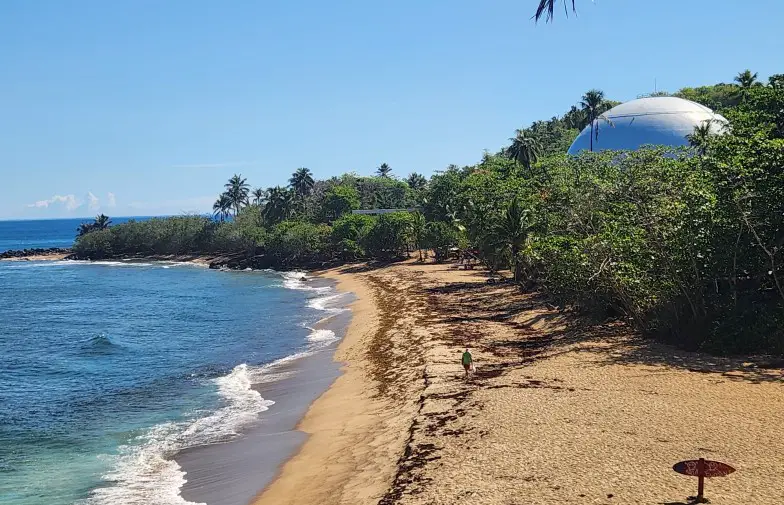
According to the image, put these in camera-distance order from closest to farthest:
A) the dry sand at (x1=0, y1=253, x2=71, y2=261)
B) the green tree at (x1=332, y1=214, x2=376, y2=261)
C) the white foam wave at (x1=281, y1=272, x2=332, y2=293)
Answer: the white foam wave at (x1=281, y1=272, x2=332, y2=293) → the green tree at (x1=332, y1=214, x2=376, y2=261) → the dry sand at (x1=0, y1=253, x2=71, y2=261)

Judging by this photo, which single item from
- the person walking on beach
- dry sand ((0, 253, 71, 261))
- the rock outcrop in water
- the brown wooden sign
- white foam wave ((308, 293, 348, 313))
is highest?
the rock outcrop in water

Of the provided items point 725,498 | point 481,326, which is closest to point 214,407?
point 481,326

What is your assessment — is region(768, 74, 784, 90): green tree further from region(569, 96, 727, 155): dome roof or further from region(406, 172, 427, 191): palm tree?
region(406, 172, 427, 191): palm tree

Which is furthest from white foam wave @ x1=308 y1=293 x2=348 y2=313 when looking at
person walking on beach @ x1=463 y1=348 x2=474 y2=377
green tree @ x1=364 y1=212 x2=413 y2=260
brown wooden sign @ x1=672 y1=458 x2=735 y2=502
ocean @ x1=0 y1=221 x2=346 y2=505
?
brown wooden sign @ x1=672 y1=458 x2=735 y2=502

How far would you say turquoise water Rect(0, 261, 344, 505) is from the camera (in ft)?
53.0

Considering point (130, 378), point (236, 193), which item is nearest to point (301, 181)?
point (236, 193)

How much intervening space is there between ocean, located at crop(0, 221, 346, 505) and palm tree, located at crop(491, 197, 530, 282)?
36.9ft

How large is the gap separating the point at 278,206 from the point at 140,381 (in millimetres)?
71440

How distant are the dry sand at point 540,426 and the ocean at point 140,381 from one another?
88.7 inches

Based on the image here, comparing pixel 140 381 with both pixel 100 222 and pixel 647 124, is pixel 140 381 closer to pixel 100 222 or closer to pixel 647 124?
pixel 647 124

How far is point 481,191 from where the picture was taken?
49.5m

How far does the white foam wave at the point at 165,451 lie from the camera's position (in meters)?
14.4

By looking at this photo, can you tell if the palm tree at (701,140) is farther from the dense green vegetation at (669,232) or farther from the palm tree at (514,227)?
the palm tree at (514,227)

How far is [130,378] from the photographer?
27.2m
